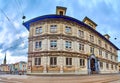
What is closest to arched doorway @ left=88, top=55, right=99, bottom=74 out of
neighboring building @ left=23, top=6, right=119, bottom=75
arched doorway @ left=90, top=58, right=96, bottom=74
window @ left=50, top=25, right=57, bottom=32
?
arched doorway @ left=90, top=58, right=96, bottom=74

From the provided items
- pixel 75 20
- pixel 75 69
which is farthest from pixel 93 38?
pixel 75 69

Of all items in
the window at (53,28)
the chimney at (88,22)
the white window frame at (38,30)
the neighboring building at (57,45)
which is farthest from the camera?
the chimney at (88,22)

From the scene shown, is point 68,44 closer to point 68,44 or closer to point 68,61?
point 68,44

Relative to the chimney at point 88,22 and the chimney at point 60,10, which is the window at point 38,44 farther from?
the chimney at point 88,22

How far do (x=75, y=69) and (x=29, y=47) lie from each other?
10.2 meters

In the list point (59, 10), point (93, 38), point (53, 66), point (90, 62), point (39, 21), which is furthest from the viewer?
point (93, 38)

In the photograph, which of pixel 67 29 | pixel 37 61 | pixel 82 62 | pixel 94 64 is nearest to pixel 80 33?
pixel 67 29

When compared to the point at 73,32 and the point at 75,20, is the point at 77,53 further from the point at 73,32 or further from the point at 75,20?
the point at 75,20

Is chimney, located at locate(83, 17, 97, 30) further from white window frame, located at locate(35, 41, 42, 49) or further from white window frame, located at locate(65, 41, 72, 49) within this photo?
white window frame, located at locate(35, 41, 42, 49)

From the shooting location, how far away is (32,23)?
3300 cm

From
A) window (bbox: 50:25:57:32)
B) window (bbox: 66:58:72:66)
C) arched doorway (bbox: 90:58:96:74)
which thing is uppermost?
window (bbox: 50:25:57:32)

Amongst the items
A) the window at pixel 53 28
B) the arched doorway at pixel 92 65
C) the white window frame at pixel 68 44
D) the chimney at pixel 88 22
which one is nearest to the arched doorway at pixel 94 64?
the arched doorway at pixel 92 65

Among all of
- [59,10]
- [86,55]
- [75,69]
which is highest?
[59,10]

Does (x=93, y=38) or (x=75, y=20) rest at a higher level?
(x=75, y=20)
